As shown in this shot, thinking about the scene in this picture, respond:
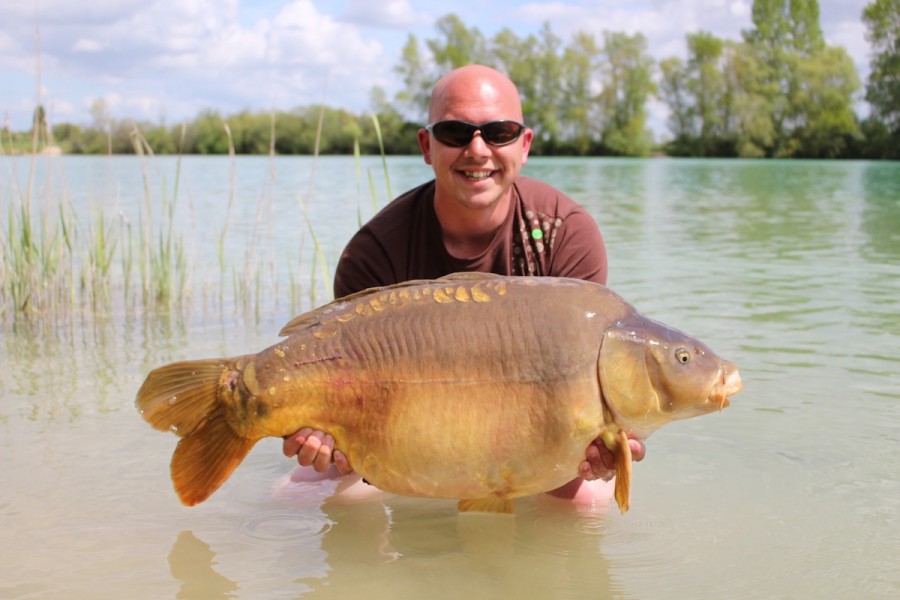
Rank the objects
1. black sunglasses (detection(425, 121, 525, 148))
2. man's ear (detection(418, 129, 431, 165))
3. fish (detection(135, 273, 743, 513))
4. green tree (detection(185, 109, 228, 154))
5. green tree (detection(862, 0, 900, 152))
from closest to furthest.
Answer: fish (detection(135, 273, 743, 513)) → black sunglasses (detection(425, 121, 525, 148)) → man's ear (detection(418, 129, 431, 165)) → green tree (detection(185, 109, 228, 154)) → green tree (detection(862, 0, 900, 152))

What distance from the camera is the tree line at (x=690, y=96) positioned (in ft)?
190

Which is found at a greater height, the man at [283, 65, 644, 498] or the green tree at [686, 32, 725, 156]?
the green tree at [686, 32, 725, 156]

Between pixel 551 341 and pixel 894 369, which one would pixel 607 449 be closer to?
pixel 551 341

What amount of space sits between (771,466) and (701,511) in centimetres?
63

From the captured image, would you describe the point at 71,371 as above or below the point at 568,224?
below

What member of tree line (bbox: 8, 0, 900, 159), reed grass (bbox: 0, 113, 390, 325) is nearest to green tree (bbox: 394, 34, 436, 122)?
tree line (bbox: 8, 0, 900, 159)

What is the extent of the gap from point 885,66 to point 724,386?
63.6 metres

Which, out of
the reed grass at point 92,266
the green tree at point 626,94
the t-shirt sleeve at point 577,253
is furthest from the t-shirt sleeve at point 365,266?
the green tree at point 626,94

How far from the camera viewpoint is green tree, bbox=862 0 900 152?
57500 millimetres

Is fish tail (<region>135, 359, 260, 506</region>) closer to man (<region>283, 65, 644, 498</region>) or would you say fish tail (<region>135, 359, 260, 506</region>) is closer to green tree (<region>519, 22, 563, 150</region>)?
man (<region>283, 65, 644, 498</region>)

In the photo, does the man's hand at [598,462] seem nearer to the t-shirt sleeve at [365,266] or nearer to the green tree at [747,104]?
the t-shirt sleeve at [365,266]

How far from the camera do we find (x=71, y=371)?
18.2ft

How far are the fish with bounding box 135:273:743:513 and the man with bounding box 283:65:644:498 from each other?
78 centimetres

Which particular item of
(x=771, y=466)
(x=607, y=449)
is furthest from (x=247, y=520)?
(x=771, y=466)
